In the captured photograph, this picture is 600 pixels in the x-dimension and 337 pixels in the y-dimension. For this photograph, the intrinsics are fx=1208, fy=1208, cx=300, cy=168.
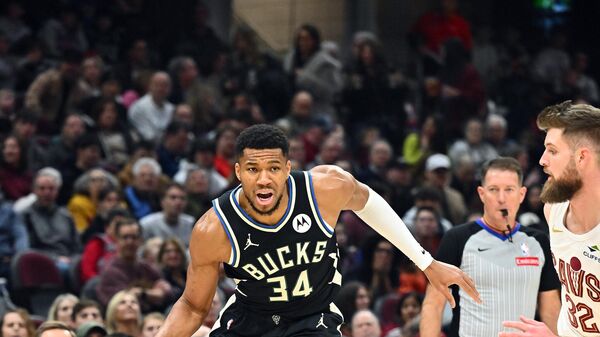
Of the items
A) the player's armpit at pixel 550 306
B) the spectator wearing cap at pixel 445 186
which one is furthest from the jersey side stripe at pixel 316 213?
the spectator wearing cap at pixel 445 186

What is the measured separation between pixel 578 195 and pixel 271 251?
5.22 feet

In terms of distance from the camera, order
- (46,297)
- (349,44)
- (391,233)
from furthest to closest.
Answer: (349,44) < (46,297) < (391,233)

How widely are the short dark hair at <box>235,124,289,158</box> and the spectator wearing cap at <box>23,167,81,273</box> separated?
17.6 feet

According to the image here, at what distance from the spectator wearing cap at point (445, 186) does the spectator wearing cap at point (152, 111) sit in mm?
3026

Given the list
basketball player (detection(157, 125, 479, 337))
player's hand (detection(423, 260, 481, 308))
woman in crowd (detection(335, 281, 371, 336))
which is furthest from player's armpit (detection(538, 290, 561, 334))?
woman in crowd (detection(335, 281, 371, 336))

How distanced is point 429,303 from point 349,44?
11119 millimetres

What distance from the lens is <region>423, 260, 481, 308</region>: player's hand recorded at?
643 cm

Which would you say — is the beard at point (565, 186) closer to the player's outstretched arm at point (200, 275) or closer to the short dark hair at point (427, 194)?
the player's outstretched arm at point (200, 275)

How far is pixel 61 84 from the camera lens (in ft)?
43.3

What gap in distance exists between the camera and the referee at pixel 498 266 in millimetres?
7043

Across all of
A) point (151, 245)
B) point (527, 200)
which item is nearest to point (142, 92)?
point (151, 245)

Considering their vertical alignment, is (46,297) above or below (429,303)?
below

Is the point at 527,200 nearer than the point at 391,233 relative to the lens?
No

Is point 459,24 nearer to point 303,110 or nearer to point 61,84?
point 303,110
